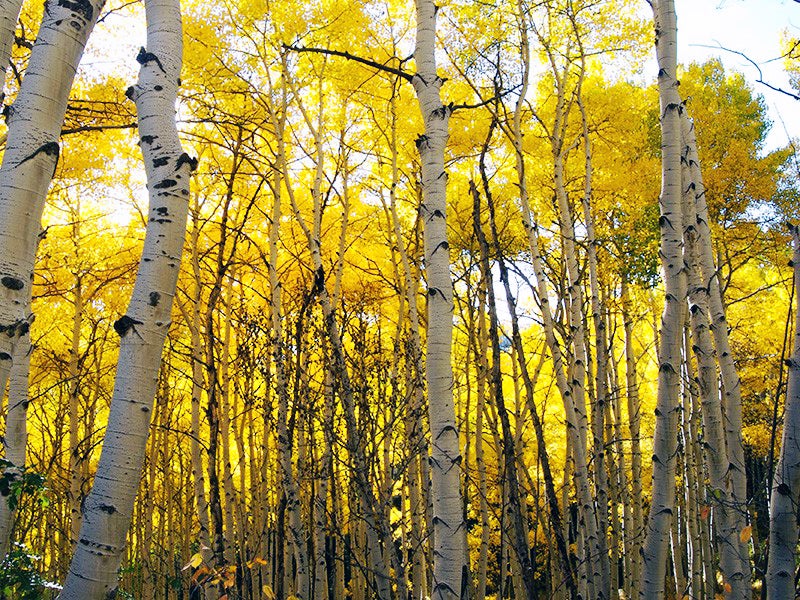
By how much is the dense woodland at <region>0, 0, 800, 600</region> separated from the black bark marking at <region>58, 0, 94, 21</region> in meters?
0.01

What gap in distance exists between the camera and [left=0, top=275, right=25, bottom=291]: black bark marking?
2217 mm

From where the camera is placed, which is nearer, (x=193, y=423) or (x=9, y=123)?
(x=9, y=123)

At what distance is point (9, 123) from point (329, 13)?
4.91 m

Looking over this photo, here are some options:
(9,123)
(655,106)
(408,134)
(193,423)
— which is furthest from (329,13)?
(655,106)

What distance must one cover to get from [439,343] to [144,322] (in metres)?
1.44

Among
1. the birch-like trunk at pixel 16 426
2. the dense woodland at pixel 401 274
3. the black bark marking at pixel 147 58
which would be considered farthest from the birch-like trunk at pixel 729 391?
the birch-like trunk at pixel 16 426

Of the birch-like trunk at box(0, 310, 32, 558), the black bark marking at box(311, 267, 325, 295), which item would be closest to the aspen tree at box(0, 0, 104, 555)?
the birch-like trunk at box(0, 310, 32, 558)

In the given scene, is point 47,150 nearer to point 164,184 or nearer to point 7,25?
point 164,184

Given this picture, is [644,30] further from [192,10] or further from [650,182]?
[192,10]

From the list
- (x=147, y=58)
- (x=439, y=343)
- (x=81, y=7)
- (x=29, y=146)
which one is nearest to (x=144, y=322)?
(x=29, y=146)

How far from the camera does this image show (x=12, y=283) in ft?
7.33

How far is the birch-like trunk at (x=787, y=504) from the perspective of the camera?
2.45m

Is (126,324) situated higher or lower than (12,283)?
lower

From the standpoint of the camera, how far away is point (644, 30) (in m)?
6.91
